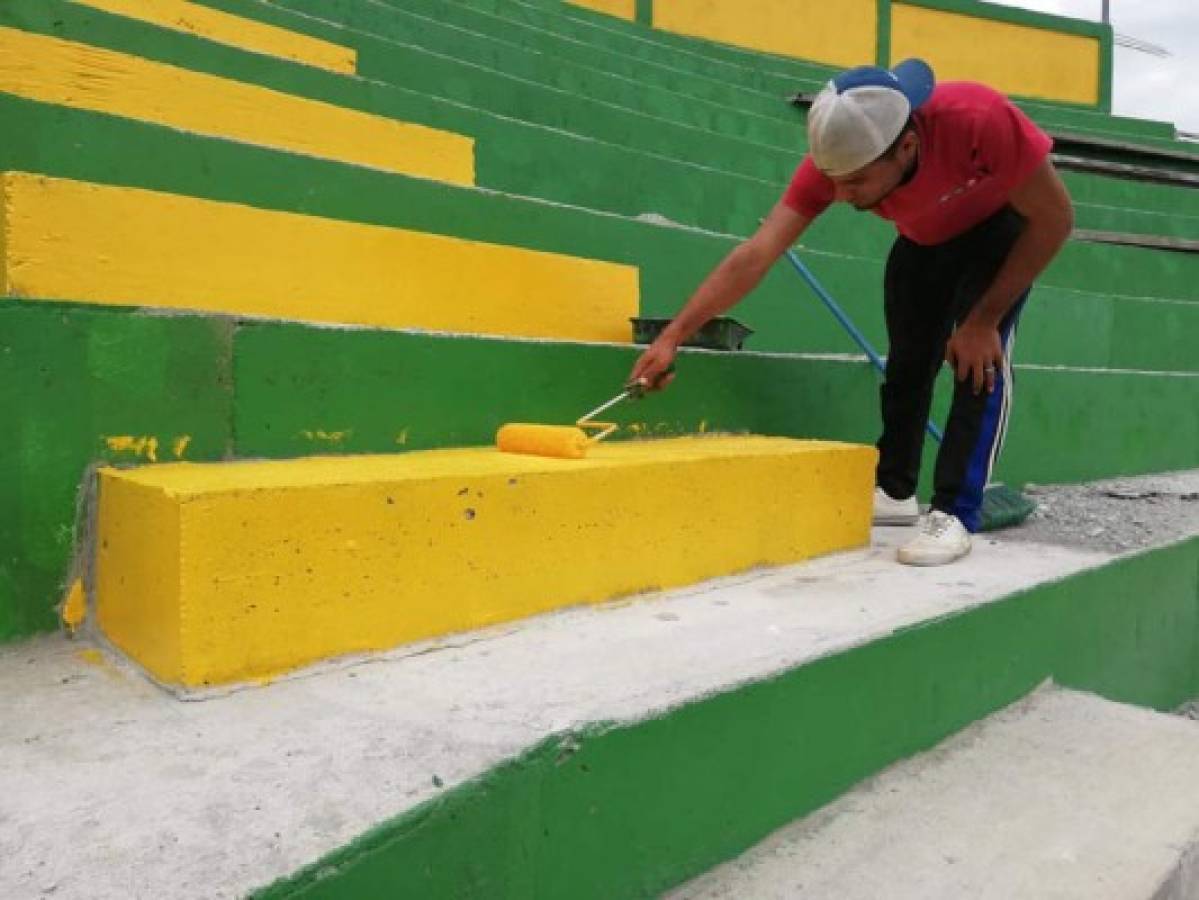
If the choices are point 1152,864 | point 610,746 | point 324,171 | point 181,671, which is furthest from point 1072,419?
point 181,671

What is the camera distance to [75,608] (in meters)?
1.34

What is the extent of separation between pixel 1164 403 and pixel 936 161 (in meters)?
2.18

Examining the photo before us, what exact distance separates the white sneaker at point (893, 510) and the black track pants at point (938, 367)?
0.02 meters

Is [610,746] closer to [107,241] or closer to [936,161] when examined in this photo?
[107,241]

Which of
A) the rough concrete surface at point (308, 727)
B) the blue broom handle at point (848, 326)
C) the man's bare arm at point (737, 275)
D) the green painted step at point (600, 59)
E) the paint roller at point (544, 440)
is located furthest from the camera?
the green painted step at point (600, 59)

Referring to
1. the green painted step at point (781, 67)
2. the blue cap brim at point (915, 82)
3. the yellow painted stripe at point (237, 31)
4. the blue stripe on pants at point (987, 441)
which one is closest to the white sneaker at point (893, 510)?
the blue stripe on pants at point (987, 441)

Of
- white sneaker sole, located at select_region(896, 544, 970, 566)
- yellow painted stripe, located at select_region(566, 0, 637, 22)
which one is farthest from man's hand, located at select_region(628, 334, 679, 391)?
yellow painted stripe, located at select_region(566, 0, 637, 22)

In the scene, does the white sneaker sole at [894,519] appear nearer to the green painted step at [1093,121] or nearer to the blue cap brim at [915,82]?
the blue cap brim at [915,82]

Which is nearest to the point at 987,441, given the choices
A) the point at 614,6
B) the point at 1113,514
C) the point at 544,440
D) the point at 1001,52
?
the point at 1113,514

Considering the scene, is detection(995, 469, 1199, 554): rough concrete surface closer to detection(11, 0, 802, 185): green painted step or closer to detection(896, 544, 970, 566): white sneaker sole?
detection(896, 544, 970, 566): white sneaker sole

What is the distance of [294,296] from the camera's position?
182cm

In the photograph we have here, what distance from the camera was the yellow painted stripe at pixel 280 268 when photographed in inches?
58.3

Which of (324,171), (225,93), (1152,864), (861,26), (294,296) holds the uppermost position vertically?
(861,26)

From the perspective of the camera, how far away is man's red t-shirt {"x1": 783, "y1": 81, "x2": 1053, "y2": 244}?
1930mm
